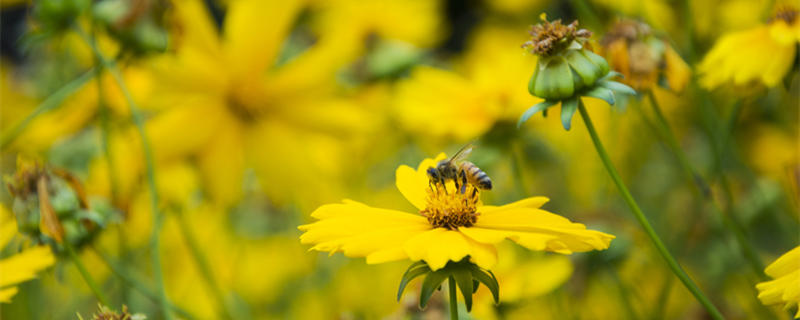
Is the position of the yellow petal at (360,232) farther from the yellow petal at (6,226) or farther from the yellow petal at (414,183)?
the yellow petal at (6,226)

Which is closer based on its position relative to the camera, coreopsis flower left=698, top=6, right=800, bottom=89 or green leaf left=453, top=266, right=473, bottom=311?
green leaf left=453, top=266, right=473, bottom=311

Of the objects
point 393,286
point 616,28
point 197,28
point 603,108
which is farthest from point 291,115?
point 603,108

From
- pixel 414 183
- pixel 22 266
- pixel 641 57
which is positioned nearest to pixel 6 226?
pixel 22 266

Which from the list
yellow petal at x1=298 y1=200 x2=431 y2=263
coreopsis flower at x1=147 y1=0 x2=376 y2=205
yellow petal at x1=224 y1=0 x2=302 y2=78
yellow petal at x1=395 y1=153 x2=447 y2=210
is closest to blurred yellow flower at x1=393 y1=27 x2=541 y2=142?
coreopsis flower at x1=147 y1=0 x2=376 y2=205

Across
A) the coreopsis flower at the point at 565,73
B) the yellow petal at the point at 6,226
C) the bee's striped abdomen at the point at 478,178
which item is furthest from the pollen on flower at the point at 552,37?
the yellow petal at the point at 6,226

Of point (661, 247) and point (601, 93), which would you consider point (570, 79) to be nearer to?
point (601, 93)

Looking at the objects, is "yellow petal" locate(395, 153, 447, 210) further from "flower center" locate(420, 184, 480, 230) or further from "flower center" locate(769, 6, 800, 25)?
"flower center" locate(769, 6, 800, 25)
